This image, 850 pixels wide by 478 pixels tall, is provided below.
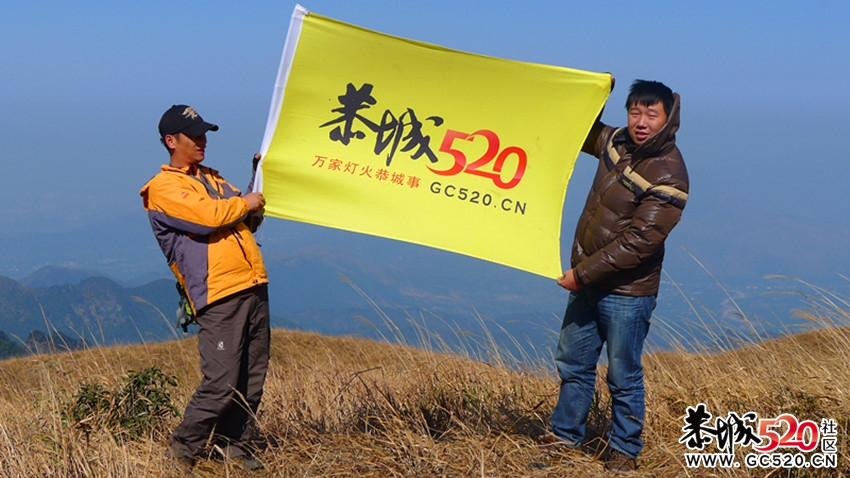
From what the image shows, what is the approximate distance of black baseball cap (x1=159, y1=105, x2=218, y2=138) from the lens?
4566 millimetres

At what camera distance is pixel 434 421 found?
5586mm

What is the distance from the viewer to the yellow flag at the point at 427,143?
16.3ft

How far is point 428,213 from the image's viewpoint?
503 cm

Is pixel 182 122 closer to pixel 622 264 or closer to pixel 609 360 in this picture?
pixel 622 264

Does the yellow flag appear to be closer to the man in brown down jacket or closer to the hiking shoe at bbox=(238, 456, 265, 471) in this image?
the man in brown down jacket

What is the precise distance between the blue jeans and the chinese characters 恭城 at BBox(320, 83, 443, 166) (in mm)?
1455

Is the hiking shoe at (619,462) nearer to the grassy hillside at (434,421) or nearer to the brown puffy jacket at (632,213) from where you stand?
the grassy hillside at (434,421)

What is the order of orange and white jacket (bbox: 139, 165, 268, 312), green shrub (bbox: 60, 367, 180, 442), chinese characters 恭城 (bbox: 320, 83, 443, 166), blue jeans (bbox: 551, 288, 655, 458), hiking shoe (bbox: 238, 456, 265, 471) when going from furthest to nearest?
green shrub (bbox: 60, 367, 180, 442) → chinese characters 恭城 (bbox: 320, 83, 443, 166) → hiking shoe (bbox: 238, 456, 265, 471) → blue jeans (bbox: 551, 288, 655, 458) → orange and white jacket (bbox: 139, 165, 268, 312)

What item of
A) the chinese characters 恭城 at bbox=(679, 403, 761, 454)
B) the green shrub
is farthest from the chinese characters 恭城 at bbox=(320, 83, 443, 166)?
the chinese characters 恭城 at bbox=(679, 403, 761, 454)

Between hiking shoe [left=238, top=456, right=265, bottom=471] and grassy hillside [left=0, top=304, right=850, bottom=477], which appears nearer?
grassy hillside [left=0, top=304, right=850, bottom=477]

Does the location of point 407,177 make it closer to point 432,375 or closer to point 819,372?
point 432,375

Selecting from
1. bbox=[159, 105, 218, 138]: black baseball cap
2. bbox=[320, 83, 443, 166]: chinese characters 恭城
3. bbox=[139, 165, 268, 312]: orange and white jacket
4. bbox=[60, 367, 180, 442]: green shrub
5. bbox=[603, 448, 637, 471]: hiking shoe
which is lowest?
bbox=[60, 367, 180, 442]: green shrub

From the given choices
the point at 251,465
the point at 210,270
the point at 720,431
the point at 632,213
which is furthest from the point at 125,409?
the point at 720,431

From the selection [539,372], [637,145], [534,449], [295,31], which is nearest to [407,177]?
[295,31]
